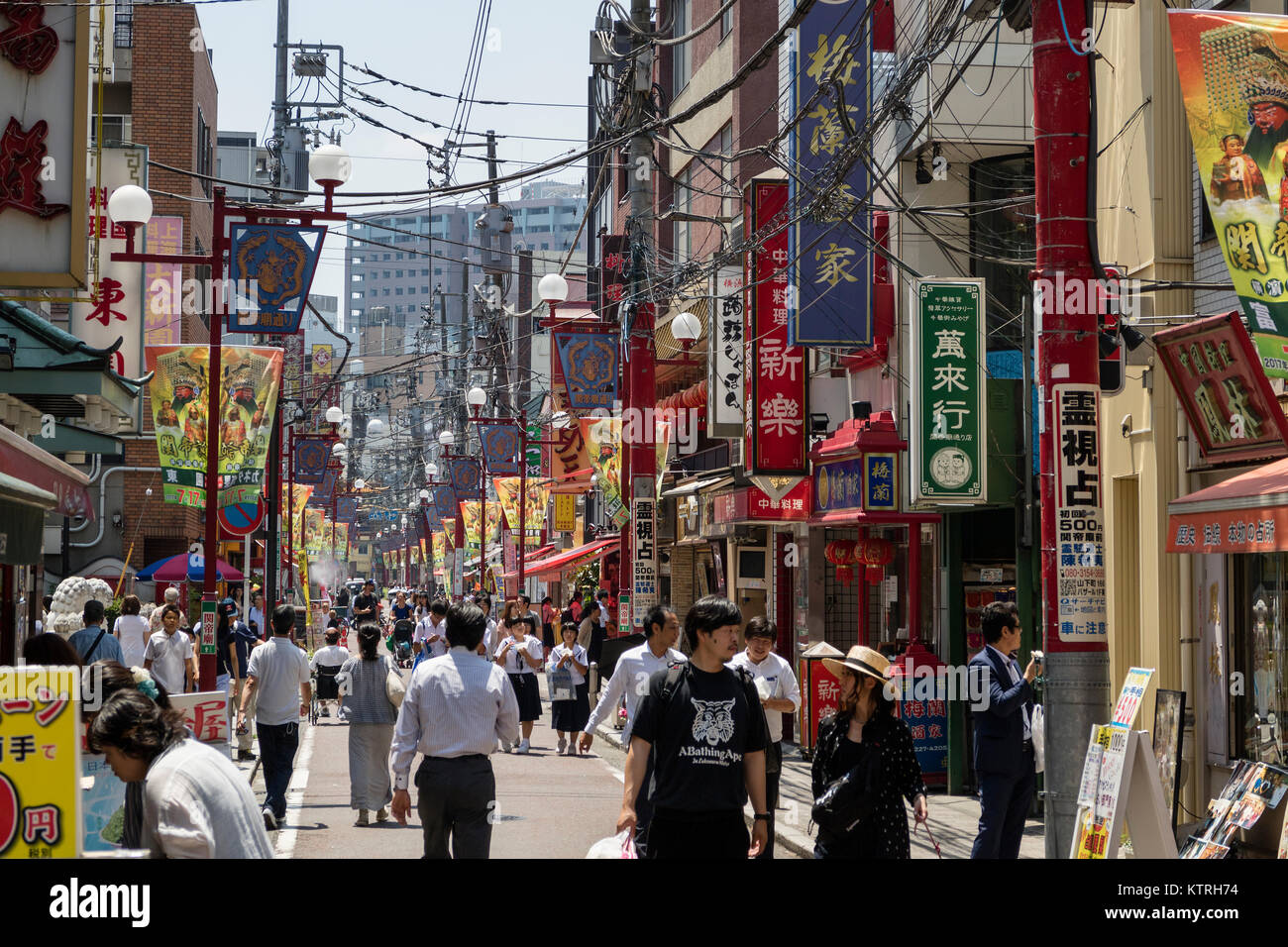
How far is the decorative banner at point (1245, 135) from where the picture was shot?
9.59 metres

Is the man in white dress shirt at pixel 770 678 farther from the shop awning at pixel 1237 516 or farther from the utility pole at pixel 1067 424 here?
the shop awning at pixel 1237 516

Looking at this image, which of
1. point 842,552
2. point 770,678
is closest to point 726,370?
point 842,552

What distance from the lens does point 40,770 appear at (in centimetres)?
553

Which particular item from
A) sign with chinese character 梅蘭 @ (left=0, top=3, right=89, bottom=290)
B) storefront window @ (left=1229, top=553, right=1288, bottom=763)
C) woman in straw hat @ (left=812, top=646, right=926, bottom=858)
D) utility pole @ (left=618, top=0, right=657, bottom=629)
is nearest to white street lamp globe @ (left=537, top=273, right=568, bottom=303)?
utility pole @ (left=618, top=0, right=657, bottom=629)

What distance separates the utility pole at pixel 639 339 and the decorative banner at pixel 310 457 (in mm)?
22915

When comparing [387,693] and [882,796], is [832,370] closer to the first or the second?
[387,693]

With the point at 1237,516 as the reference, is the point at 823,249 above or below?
above

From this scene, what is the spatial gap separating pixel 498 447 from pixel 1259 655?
100 feet

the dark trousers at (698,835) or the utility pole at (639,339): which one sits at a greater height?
the utility pole at (639,339)

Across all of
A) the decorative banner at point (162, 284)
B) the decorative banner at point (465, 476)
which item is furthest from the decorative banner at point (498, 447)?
the decorative banner at point (465, 476)

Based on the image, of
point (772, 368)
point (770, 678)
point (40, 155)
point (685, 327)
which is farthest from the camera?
point (685, 327)

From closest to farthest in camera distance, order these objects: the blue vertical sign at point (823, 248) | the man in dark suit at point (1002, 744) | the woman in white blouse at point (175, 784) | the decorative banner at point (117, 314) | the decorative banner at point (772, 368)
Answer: the woman in white blouse at point (175, 784) → the man in dark suit at point (1002, 744) → the blue vertical sign at point (823, 248) → the decorative banner at point (772, 368) → the decorative banner at point (117, 314)

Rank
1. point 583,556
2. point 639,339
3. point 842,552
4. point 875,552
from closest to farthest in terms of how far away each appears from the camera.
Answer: point 875,552
point 842,552
point 639,339
point 583,556

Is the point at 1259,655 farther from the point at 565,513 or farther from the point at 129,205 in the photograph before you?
the point at 565,513
